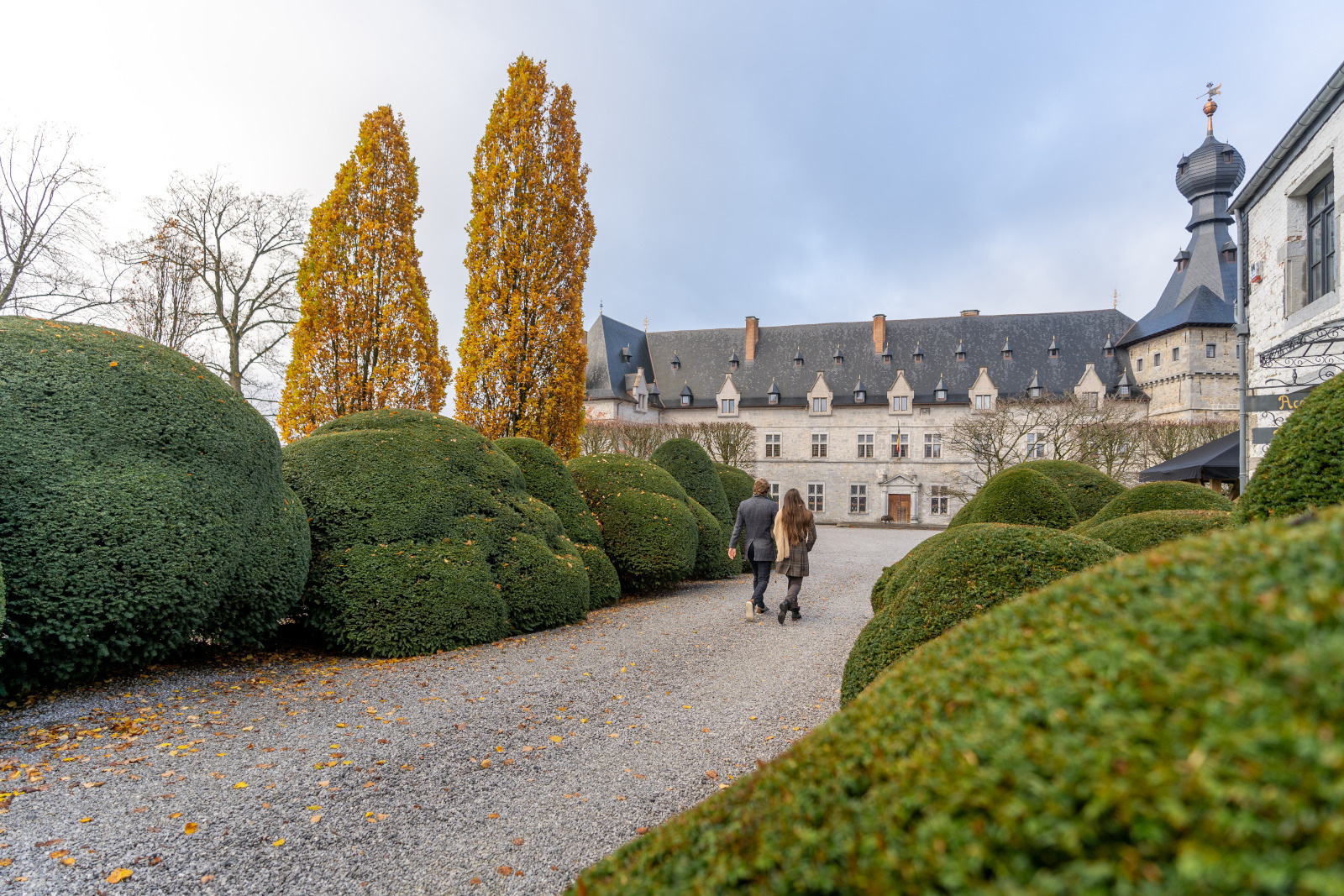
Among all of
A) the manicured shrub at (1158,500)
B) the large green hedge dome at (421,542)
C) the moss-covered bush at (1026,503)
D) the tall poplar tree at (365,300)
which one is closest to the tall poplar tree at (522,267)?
the tall poplar tree at (365,300)

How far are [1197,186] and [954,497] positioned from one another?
61.2 ft

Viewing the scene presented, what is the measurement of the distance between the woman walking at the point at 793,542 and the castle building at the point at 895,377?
28501 mm

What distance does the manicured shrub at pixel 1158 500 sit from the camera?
750cm

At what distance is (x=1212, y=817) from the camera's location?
0.70m

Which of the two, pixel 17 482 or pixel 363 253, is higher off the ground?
pixel 363 253

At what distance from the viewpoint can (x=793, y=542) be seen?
862cm

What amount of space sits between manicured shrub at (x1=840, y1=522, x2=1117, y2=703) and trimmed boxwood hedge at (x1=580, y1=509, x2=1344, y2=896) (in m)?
2.07

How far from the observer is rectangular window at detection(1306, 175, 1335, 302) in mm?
8648

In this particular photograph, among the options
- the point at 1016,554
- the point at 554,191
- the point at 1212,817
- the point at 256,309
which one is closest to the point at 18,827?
the point at 1212,817

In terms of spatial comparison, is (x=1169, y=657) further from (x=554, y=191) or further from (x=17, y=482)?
(x=554, y=191)

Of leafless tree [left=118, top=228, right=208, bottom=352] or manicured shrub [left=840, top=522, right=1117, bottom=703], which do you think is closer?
manicured shrub [left=840, top=522, right=1117, bottom=703]

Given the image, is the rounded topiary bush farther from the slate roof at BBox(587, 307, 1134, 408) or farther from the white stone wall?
the slate roof at BBox(587, 307, 1134, 408)

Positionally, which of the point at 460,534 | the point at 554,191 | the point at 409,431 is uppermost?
the point at 554,191

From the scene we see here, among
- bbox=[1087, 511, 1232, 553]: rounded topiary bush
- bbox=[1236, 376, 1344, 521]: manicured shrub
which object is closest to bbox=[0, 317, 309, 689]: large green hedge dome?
bbox=[1236, 376, 1344, 521]: manicured shrub
